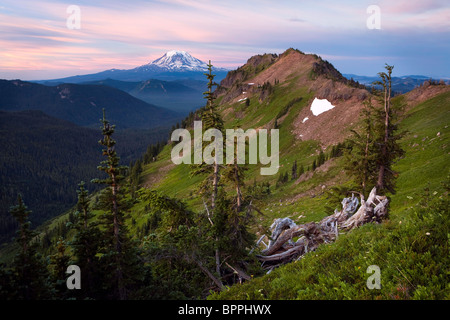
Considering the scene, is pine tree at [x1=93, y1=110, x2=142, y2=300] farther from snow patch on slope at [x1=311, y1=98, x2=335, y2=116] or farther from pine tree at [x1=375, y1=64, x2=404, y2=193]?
snow patch on slope at [x1=311, y1=98, x2=335, y2=116]

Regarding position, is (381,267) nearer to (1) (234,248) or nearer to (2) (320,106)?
(1) (234,248)

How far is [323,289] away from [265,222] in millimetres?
29484

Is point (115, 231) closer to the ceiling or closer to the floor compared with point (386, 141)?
closer to the floor

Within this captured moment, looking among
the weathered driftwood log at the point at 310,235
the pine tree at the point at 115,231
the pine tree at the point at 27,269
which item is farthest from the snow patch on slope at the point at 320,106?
the pine tree at the point at 27,269

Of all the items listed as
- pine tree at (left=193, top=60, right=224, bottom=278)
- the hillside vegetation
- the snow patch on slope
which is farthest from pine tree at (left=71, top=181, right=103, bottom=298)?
the snow patch on slope

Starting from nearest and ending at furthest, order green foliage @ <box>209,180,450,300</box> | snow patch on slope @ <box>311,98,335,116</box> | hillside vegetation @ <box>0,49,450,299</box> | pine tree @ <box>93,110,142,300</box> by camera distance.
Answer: green foliage @ <box>209,180,450,300</box>, hillside vegetation @ <box>0,49,450,299</box>, pine tree @ <box>93,110,142,300</box>, snow patch on slope @ <box>311,98,335,116</box>

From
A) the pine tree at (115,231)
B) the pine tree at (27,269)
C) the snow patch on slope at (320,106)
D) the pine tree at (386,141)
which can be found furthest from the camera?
the snow patch on slope at (320,106)

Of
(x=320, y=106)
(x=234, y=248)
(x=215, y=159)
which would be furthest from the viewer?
(x=320, y=106)

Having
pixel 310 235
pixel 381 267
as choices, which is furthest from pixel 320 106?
pixel 381 267

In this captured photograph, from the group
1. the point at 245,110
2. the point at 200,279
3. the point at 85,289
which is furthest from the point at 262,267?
the point at 245,110

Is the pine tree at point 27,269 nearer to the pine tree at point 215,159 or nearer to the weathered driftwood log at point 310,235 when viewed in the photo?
the weathered driftwood log at point 310,235

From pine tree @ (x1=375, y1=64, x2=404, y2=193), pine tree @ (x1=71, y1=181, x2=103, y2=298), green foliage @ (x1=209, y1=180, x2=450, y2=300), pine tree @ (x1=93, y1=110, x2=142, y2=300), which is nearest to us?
green foliage @ (x1=209, y1=180, x2=450, y2=300)

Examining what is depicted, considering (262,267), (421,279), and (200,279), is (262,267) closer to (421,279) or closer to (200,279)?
(200,279)

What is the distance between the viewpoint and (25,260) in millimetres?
7031
